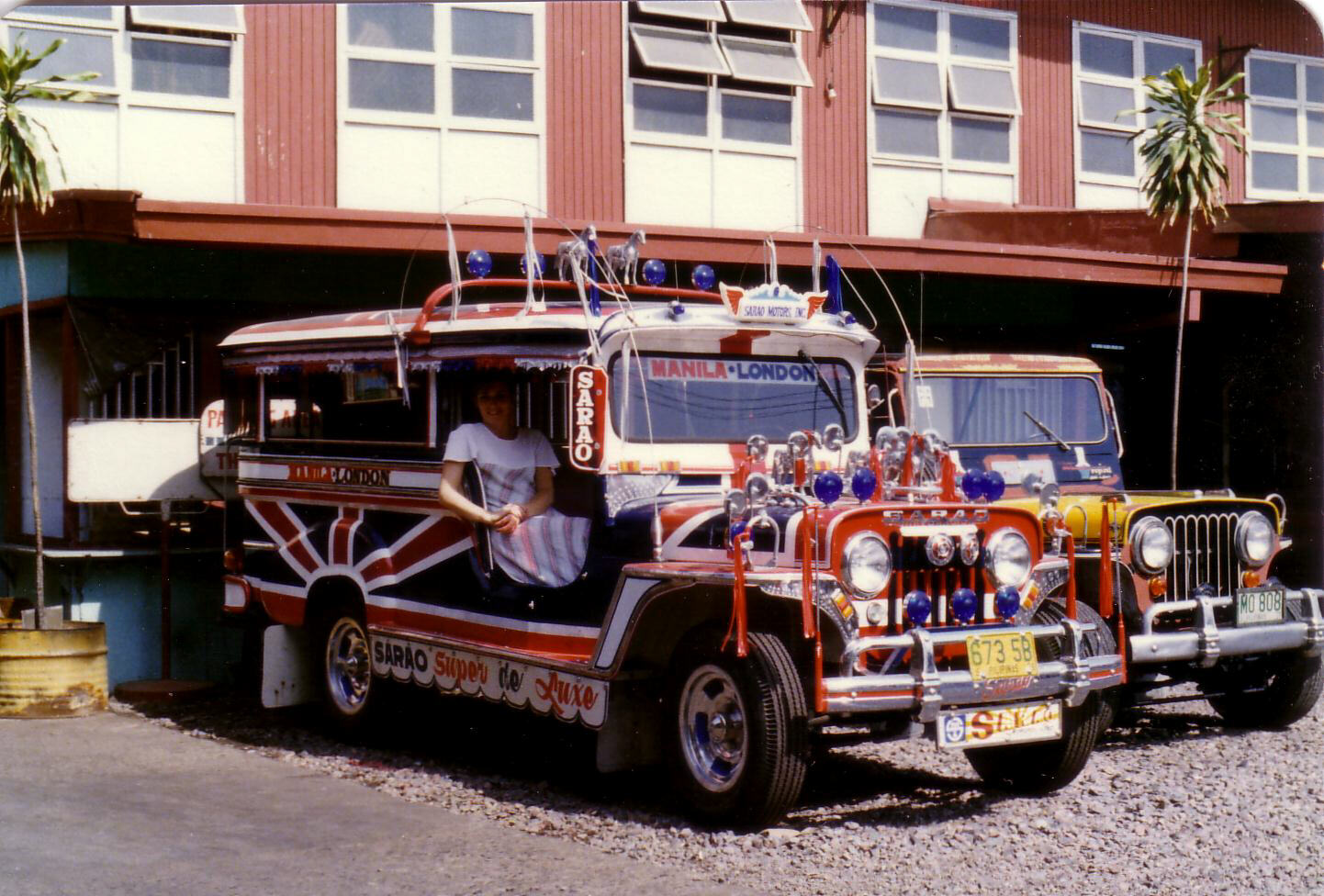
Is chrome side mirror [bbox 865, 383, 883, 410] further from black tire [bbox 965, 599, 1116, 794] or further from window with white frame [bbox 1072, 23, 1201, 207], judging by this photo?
window with white frame [bbox 1072, 23, 1201, 207]

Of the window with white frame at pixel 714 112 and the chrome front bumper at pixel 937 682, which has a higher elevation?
the window with white frame at pixel 714 112

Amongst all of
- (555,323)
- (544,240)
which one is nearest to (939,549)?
(555,323)

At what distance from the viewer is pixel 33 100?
33.3 ft

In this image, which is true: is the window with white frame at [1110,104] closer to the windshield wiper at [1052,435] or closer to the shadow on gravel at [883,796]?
the windshield wiper at [1052,435]

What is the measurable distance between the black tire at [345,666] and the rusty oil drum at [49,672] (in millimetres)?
1496

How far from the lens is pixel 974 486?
248 inches

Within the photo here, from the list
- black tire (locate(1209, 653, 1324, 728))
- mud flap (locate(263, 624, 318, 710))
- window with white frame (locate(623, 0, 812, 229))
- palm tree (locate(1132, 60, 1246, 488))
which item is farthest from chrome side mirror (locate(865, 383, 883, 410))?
palm tree (locate(1132, 60, 1246, 488))

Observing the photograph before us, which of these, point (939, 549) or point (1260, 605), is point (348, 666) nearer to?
point (939, 549)

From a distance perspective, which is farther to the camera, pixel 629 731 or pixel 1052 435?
pixel 1052 435

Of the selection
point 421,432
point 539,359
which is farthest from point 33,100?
point 539,359

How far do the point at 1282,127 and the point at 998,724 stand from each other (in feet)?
38.2

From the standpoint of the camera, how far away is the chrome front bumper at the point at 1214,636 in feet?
23.7

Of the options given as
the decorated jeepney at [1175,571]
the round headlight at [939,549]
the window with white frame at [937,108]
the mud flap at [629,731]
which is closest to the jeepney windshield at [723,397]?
the decorated jeepney at [1175,571]

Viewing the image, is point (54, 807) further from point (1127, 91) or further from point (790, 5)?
point (1127, 91)
